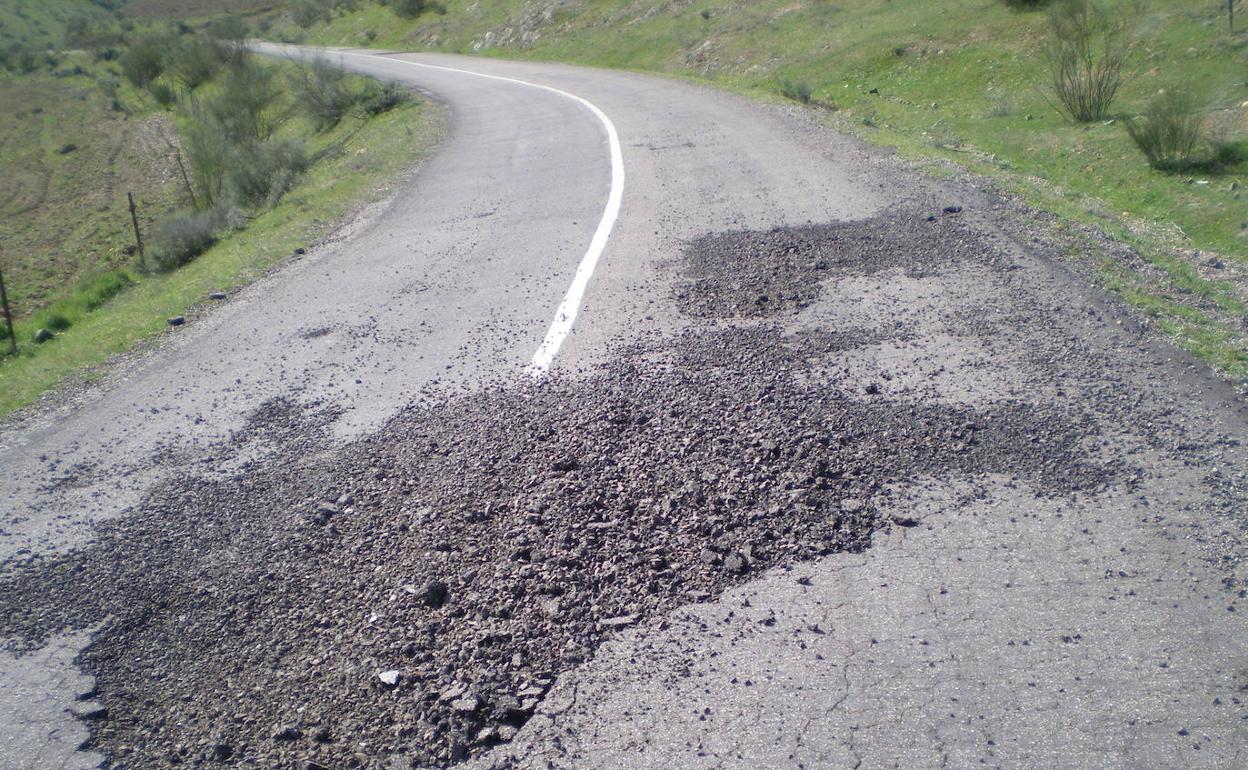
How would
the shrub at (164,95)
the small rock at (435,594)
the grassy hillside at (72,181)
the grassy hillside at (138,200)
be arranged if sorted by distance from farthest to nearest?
the shrub at (164,95) < the grassy hillside at (72,181) < the grassy hillside at (138,200) < the small rock at (435,594)

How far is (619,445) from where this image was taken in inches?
204

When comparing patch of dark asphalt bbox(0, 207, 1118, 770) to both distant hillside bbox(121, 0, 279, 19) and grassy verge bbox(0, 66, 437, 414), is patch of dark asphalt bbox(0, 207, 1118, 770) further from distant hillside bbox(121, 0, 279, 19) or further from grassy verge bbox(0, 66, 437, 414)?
distant hillside bbox(121, 0, 279, 19)

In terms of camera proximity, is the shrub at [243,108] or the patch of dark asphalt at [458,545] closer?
the patch of dark asphalt at [458,545]

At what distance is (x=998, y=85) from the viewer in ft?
72.1

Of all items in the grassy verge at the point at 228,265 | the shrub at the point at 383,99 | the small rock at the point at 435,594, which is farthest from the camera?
the shrub at the point at 383,99

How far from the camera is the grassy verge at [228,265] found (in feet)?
27.1

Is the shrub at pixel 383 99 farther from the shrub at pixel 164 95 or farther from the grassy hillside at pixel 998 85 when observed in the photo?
the shrub at pixel 164 95

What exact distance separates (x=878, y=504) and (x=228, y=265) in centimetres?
932

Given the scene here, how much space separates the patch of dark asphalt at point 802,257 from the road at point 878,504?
0.24m

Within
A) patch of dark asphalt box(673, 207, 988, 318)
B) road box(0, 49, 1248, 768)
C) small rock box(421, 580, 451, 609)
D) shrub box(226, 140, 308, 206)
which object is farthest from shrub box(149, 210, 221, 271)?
small rock box(421, 580, 451, 609)

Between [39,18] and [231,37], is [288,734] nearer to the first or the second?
[231,37]

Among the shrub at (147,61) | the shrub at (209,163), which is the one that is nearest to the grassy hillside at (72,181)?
the shrub at (147,61)

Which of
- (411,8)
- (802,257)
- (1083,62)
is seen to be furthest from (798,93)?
(411,8)

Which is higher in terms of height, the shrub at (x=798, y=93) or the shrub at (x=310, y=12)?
the shrub at (x=310, y=12)
